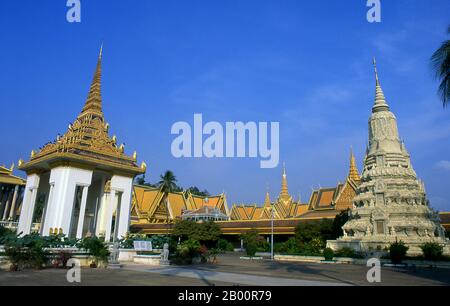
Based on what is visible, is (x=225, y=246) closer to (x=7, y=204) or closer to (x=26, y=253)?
(x=7, y=204)

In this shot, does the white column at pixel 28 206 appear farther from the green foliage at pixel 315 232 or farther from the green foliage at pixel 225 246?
the green foliage at pixel 225 246

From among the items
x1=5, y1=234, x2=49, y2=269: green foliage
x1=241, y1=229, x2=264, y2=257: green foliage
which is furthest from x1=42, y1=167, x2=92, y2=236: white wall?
x1=241, y1=229, x2=264, y2=257: green foliage

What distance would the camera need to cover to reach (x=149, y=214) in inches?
2135

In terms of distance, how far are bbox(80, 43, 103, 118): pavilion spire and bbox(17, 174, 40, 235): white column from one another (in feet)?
22.6

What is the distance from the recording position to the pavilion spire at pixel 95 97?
30014 mm

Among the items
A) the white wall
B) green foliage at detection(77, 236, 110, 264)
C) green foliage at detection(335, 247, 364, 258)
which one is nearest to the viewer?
green foliage at detection(77, 236, 110, 264)

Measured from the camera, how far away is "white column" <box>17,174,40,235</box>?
84.0 feet

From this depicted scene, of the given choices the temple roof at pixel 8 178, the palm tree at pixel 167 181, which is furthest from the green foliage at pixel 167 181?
the temple roof at pixel 8 178

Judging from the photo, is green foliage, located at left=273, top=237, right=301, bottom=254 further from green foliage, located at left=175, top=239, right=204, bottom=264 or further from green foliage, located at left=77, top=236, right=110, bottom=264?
green foliage, located at left=77, top=236, right=110, bottom=264

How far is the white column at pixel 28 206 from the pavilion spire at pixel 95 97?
6.88 m
